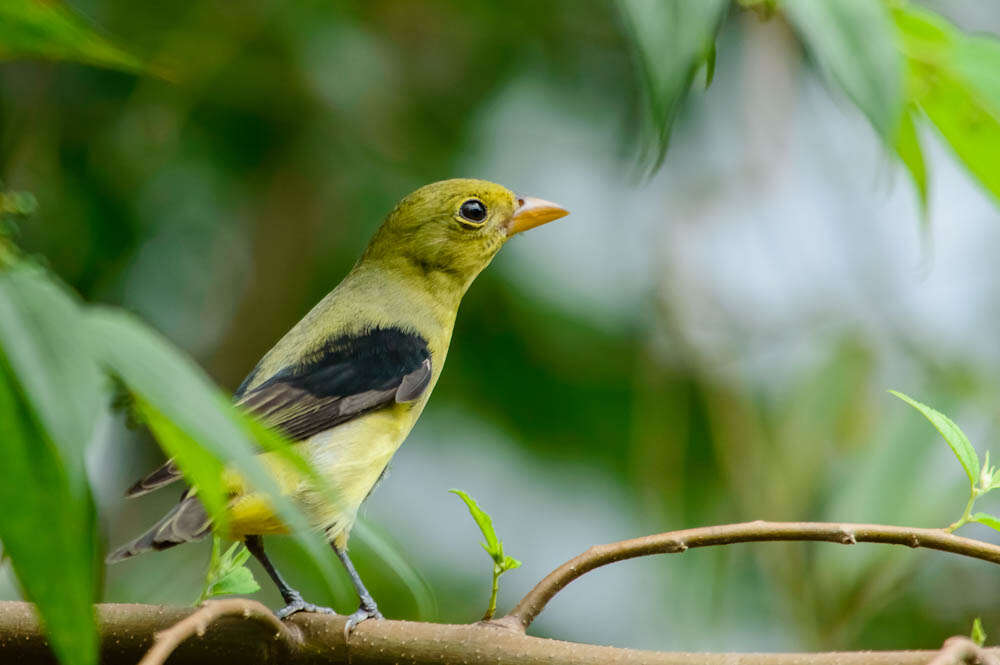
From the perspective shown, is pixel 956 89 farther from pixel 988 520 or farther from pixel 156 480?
pixel 156 480

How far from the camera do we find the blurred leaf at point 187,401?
121cm

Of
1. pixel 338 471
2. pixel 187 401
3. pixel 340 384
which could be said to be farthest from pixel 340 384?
pixel 187 401

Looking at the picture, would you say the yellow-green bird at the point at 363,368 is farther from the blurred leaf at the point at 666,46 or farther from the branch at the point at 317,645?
the blurred leaf at the point at 666,46

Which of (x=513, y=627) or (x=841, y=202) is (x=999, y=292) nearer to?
(x=841, y=202)

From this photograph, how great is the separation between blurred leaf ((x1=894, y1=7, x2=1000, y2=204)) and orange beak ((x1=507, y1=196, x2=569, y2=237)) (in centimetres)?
134

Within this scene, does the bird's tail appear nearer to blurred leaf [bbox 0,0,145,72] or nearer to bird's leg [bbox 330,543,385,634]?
bird's leg [bbox 330,543,385,634]

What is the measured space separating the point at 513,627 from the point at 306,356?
140 cm

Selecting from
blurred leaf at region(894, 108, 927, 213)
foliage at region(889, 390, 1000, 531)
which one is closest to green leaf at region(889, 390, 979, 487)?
foliage at region(889, 390, 1000, 531)

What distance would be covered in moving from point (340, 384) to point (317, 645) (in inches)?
43.4

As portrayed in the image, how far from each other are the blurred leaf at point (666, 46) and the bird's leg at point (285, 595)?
1.02m

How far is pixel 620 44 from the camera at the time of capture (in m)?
5.20

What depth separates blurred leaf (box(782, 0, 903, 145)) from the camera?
169cm

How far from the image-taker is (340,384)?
9.77 ft

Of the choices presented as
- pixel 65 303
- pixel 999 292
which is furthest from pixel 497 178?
pixel 65 303
